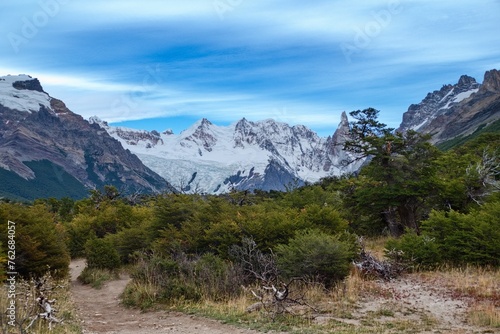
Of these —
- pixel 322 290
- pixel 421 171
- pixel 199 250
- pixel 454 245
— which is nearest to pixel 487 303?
pixel 322 290

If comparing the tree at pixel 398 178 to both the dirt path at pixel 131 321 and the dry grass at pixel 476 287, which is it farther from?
the dirt path at pixel 131 321

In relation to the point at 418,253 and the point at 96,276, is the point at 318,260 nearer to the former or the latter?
the point at 418,253

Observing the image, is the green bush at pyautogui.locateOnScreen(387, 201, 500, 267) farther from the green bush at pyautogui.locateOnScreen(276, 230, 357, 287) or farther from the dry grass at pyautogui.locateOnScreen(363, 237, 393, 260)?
the green bush at pyautogui.locateOnScreen(276, 230, 357, 287)

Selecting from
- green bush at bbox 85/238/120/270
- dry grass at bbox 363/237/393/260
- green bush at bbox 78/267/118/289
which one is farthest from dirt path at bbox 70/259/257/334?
dry grass at bbox 363/237/393/260

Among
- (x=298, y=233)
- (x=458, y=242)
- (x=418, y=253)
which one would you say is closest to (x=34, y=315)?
(x=298, y=233)

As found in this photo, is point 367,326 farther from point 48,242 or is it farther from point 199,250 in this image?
point 48,242

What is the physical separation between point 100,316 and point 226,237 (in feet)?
19.0

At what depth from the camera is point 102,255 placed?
72.3 feet

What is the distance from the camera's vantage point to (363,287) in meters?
14.2

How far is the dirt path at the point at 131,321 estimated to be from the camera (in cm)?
1112

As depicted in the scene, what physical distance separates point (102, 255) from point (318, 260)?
1157 cm

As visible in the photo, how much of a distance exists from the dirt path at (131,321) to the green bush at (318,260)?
3748mm

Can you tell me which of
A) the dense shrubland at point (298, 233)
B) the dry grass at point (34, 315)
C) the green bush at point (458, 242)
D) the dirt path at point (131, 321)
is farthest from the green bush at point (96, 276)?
the green bush at point (458, 242)

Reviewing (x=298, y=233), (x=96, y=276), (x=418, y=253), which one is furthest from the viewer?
(x=96, y=276)
